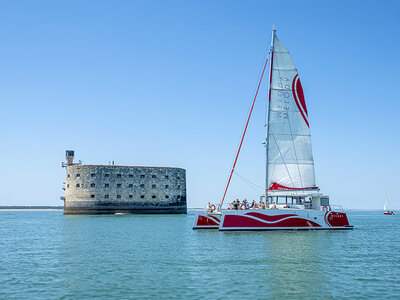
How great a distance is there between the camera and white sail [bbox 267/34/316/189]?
83.6 feet

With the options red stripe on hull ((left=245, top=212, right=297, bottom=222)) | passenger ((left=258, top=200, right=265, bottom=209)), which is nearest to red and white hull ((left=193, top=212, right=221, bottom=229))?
passenger ((left=258, top=200, right=265, bottom=209))

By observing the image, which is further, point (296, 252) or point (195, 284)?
point (296, 252)

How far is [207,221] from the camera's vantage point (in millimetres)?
27734

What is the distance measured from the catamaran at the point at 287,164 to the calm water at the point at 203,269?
11.8 feet

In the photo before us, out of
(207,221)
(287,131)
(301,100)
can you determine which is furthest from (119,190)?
(301,100)

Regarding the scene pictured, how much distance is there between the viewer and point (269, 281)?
11.5 meters

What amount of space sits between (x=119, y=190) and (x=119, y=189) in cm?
15

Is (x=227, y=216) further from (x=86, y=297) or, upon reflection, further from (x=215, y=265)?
(x=86, y=297)

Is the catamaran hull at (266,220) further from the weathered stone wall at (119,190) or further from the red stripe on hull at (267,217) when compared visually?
the weathered stone wall at (119,190)

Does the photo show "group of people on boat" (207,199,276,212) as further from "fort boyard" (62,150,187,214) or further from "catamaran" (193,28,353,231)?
"fort boyard" (62,150,187,214)

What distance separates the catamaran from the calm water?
3610 millimetres

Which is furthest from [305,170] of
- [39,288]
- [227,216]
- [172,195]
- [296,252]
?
[172,195]

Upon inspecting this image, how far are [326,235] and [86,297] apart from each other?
56.4 feet

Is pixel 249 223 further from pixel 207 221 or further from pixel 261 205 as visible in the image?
pixel 207 221
